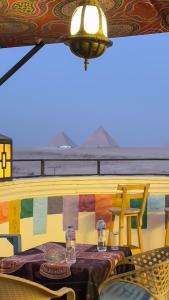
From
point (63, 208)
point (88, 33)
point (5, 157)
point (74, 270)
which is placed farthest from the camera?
point (63, 208)

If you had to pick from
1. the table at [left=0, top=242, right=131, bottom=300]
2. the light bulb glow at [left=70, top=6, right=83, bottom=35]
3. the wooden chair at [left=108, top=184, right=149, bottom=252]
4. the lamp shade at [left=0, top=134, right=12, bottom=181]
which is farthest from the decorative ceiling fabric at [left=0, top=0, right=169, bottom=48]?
the table at [left=0, top=242, right=131, bottom=300]

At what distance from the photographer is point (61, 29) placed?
184 inches

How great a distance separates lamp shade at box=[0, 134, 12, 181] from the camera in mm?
4610

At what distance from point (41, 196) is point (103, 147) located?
2973 inches

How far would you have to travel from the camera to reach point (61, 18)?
429 cm

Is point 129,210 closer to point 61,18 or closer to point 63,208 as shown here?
point 63,208

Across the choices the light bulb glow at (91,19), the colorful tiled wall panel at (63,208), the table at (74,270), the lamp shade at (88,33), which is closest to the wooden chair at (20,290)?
the table at (74,270)

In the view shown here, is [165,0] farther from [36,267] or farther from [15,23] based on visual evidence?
[36,267]

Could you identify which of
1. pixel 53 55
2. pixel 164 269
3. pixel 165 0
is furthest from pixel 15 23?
pixel 53 55

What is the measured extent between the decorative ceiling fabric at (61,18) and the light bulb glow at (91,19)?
56 centimetres

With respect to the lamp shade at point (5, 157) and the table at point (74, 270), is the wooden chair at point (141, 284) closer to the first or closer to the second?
the table at point (74, 270)

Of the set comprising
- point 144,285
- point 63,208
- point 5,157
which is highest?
point 5,157

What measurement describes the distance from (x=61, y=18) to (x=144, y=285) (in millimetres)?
2596

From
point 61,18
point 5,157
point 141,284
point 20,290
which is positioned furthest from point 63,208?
point 20,290
